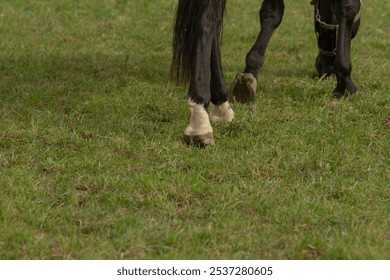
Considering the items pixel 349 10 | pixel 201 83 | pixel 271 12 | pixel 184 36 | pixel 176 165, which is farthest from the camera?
pixel 271 12

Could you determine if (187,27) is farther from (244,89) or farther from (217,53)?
(244,89)

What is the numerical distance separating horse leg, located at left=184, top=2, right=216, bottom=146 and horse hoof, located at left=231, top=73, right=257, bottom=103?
1.20 metres

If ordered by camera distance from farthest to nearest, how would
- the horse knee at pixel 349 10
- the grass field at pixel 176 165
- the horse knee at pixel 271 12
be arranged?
the horse knee at pixel 271 12 → the horse knee at pixel 349 10 → the grass field at pixel 176 165

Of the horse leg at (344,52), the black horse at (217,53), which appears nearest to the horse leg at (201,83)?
the black horse at (217,53)

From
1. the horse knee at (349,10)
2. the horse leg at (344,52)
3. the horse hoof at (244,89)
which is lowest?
the horse hoof at (244,89)

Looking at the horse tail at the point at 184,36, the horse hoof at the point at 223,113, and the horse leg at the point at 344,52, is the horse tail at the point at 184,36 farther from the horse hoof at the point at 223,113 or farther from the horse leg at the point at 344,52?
the horse leg at the point at 344,52

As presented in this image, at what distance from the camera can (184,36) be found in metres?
5.55

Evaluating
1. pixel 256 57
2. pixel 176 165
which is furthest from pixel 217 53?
pixel 256 57

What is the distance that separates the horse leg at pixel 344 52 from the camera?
6613 mm

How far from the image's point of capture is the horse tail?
541cm

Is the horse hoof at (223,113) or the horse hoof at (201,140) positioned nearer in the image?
the horse hoof at (201,140)

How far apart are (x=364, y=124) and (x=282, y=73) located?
6.73 ft

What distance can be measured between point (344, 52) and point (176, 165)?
245 cm

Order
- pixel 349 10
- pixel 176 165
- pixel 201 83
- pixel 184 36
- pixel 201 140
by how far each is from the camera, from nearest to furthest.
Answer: pixel 176 165, pixel 201 140, pixel 201 83, pixel 184 36, pixel 349 10
